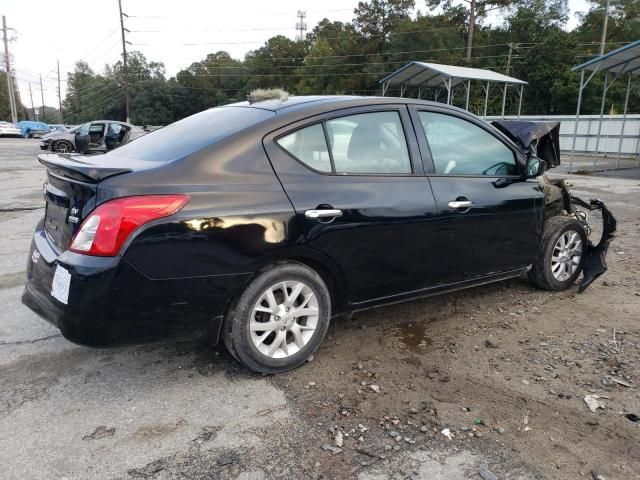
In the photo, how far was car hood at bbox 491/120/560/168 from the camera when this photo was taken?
15.1ft

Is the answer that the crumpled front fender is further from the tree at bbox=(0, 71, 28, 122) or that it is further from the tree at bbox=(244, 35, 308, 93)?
the tree at bbox=(0, 71, 28, 122)

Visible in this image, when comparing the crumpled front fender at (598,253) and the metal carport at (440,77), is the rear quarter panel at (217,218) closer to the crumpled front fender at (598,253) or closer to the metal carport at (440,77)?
the crumpled front fender at (598,253)

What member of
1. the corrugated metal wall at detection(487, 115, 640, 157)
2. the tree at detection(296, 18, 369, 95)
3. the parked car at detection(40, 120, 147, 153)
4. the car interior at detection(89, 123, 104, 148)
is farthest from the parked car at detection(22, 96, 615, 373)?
the tree at detection(296, 18, 369, 95)

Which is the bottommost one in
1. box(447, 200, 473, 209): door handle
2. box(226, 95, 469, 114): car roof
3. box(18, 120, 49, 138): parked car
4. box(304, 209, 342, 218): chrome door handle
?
box(18, 120, 49, 138): parked car

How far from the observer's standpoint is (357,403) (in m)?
2.74

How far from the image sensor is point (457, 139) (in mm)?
3676

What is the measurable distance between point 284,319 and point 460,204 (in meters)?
1.47

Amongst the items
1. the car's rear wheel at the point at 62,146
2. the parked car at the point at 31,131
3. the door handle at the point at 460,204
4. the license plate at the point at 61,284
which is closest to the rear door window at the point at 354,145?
the door handle at the point at 460,204

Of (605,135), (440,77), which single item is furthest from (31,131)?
(605,135)

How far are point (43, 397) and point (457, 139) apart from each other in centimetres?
314

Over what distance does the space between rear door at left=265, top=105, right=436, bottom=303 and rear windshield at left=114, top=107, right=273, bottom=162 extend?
284 mm

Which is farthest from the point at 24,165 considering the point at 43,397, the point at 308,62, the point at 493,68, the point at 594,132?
the point at 308,62

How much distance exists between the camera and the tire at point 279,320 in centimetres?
280

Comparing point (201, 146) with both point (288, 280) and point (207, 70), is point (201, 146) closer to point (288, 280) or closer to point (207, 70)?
point (288, 280)
